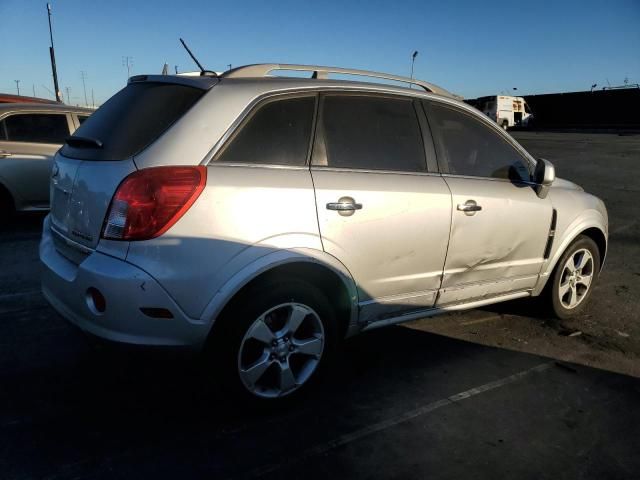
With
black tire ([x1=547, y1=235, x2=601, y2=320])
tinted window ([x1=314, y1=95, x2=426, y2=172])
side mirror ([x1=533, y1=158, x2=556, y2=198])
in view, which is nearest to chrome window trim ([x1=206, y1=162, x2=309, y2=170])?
tinted window ([x1=314, y1=95, x2=426, y2=172])

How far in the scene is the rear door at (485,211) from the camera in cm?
346

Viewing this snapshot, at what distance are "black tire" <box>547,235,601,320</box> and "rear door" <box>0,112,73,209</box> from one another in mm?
6202

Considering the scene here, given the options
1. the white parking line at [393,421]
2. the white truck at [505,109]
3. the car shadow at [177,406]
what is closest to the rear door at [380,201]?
the car shadow at [177,406]

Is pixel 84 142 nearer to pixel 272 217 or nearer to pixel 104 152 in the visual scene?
pixel 104 152

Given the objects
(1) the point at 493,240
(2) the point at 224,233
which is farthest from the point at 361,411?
(1) the point at 493,240

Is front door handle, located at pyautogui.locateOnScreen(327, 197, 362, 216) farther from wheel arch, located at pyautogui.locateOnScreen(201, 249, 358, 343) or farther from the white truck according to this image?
the white truck

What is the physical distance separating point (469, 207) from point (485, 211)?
0.16 m

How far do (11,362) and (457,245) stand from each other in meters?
2.92

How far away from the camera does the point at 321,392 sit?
3.11m

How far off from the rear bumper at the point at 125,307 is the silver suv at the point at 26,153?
5.08 meters

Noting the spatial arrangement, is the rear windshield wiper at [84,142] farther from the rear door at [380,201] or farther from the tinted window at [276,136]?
the rear door at [380,201]

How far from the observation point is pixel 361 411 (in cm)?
293

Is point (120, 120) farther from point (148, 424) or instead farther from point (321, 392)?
point (321, 392)

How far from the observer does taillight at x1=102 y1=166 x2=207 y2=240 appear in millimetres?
2414
